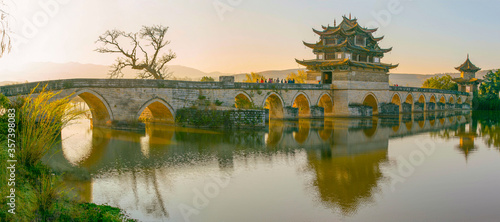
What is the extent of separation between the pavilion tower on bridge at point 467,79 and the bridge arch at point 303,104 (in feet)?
120

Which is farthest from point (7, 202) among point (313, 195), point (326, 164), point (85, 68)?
point (85, 68)

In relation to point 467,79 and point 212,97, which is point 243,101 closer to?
point 212,97

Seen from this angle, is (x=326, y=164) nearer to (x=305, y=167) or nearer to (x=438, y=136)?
(x=305, y=167)

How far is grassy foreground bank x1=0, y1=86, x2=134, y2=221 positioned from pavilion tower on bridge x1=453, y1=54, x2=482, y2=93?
2434 inches

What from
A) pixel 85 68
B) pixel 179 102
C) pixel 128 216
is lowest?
pixel 128 216

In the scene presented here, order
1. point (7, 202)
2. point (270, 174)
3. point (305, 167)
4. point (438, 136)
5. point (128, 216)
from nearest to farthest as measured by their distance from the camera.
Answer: point (7, 202)
point (128, 216)
point (270, 174)
point (305, 167)
point (438, 136)

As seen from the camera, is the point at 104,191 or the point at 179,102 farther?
the point at 179,102

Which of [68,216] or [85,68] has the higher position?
[85,68]

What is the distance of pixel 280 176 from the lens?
13.3 m

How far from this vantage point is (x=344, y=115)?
118 ft

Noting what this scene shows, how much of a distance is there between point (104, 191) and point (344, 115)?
92.6 feet

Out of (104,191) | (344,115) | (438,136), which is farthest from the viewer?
(344,115)

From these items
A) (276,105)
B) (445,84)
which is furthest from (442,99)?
(276,105)

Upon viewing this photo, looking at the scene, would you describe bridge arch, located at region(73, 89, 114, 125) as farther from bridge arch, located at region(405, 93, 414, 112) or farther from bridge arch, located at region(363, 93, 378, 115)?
bridge arch, located at region(405, 93, 414, 112)
